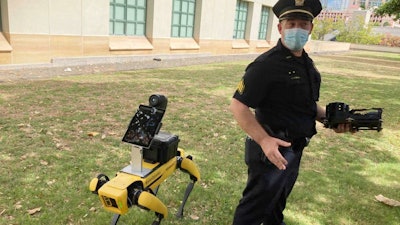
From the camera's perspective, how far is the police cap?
2.52 m

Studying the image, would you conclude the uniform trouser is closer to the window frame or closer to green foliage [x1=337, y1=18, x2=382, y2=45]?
the window frame

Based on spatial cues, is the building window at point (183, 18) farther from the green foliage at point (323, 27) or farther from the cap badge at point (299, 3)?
the green foliage at point (323, 27)

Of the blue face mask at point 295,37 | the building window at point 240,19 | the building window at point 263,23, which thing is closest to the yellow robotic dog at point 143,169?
the blue face mask at point 295,37

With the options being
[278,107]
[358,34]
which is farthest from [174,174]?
[358,34]

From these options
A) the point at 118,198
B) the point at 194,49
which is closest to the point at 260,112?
the point at 118,198

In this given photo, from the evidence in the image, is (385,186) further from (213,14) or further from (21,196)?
(213,14)

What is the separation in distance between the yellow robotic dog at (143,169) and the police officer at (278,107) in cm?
64

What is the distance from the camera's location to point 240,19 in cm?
2594

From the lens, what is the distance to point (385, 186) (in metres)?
4.75

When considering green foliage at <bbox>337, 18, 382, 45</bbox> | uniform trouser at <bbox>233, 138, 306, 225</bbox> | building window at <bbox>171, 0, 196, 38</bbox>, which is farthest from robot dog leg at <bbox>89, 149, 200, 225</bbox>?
green foliage at <bbox>337, 18, 382, 45</bbox>

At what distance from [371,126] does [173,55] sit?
55.8 ft

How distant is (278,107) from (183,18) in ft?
61.0

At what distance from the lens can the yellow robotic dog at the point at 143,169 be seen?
8.13ft

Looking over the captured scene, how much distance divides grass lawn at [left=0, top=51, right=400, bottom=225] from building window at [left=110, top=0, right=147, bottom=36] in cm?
748
